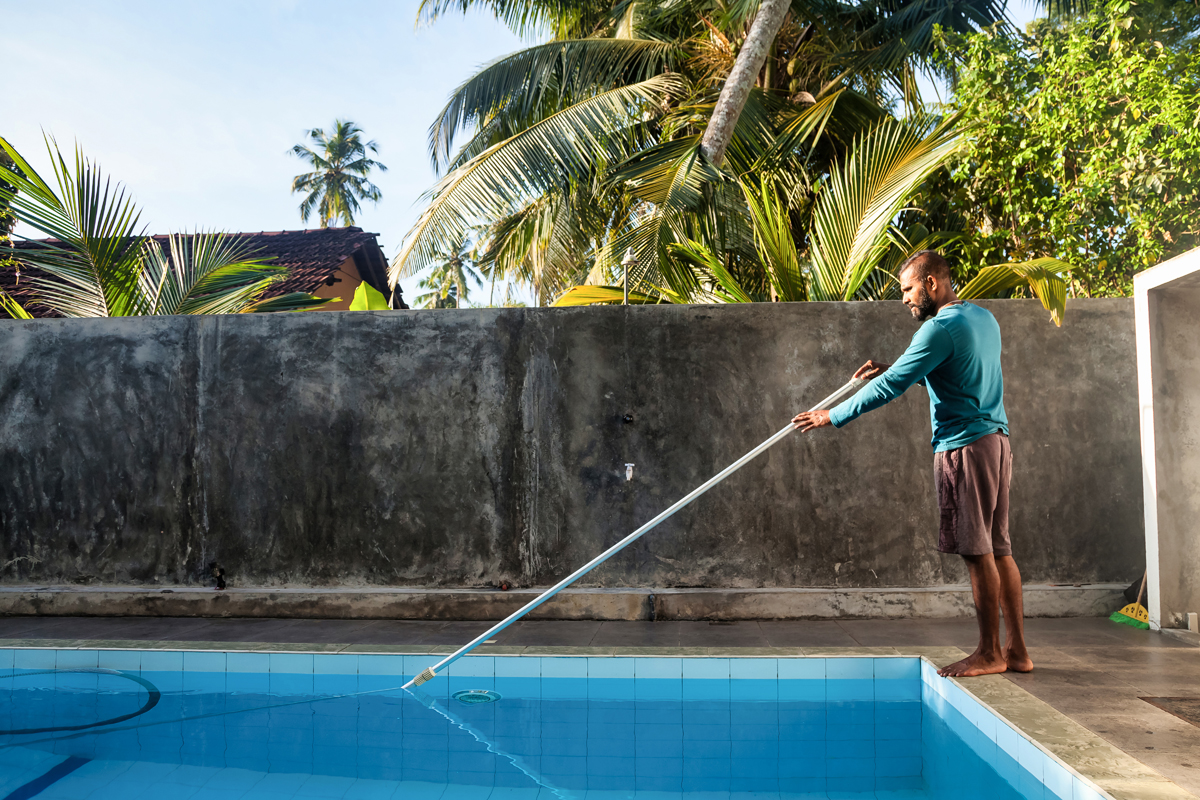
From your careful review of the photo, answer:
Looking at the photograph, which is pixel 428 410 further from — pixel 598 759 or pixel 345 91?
pixel 345 91

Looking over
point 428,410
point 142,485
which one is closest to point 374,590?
point 428,410

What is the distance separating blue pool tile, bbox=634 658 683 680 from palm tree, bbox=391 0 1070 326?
11.0ft

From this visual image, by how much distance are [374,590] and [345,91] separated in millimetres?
11026

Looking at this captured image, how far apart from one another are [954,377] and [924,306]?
31cm

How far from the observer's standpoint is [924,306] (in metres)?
2.87

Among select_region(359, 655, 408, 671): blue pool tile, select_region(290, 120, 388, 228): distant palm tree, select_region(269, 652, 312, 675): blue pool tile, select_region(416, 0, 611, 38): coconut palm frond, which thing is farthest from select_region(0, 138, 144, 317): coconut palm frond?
select_region(290, 120, 388, 228): distant palm tree

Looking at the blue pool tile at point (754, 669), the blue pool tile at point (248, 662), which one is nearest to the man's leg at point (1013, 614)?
the blue pool tile at point (754, 669)

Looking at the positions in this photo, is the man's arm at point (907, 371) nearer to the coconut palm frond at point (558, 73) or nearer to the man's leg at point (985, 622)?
the man's leg at point (985, 622)

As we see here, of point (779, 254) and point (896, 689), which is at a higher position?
point (779, 254)

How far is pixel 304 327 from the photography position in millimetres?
4234

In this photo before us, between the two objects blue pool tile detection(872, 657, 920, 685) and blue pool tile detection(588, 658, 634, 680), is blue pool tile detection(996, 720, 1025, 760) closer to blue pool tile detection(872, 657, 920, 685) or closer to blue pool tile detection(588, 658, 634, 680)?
blue pool tile detection(872, 657, 920, 685)

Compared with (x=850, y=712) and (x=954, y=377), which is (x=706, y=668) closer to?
(x=850, y=712)

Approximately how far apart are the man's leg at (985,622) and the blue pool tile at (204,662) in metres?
2.89

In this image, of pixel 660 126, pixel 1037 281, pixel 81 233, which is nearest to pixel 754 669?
pixel 1037 281
